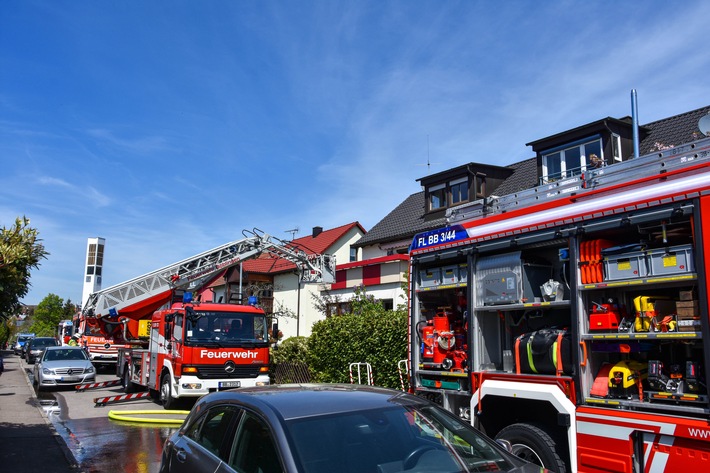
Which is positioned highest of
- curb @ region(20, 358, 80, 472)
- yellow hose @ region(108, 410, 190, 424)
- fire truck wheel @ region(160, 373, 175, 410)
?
fire truck wheel @ region(160, 373, 175, 410)

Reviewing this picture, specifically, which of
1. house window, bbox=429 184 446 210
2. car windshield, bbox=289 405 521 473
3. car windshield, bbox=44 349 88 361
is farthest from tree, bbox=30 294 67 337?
car windshield, bbox=289 405 521 473

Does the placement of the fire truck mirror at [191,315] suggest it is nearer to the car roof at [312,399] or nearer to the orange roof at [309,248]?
the car roof at [312,399]

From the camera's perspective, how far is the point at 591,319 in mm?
5570

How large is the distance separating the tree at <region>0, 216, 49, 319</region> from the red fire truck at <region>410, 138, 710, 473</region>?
4.93 meters

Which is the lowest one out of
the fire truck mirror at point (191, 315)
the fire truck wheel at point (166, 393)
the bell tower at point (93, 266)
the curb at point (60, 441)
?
the curb at point (60, 441)

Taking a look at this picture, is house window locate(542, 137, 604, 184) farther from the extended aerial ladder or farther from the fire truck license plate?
the fire truck license plate

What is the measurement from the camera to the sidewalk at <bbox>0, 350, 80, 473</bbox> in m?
8.36

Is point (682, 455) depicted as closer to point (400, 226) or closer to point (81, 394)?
point (81, 394)

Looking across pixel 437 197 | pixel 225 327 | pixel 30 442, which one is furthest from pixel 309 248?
pixel 30 442

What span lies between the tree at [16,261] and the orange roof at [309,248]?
68.6 ft

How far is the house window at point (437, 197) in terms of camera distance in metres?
24.6

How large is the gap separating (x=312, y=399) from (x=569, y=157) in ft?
59.5

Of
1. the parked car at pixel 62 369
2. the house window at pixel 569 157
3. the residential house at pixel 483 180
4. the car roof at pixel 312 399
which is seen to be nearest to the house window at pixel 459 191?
the residential house at pixel 483 180

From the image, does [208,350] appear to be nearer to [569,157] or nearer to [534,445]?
[534,445]
